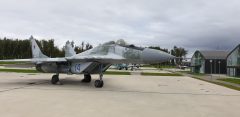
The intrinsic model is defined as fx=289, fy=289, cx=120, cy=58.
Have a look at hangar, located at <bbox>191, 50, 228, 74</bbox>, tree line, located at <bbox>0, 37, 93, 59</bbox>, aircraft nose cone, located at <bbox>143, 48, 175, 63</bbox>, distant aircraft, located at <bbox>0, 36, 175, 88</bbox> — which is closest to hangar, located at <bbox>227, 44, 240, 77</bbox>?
hangar, located at <bbox>191, 50, 228, 74</bbox>

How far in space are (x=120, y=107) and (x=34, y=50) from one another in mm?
14155

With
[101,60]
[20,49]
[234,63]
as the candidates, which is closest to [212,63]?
[234,63]

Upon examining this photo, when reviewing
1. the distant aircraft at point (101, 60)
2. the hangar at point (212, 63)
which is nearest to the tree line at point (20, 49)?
the hangar at point (212, 63)

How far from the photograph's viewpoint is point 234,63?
46562mm

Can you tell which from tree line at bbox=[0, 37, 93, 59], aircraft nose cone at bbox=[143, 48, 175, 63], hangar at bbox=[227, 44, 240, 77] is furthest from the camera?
tree line at bbox=[0, 37, 93, 59]

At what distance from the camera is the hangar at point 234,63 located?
4497 cm

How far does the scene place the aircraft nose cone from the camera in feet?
46.1

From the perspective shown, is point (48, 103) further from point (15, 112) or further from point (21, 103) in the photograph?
point (15, 112)

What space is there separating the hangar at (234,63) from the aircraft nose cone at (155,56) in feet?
112

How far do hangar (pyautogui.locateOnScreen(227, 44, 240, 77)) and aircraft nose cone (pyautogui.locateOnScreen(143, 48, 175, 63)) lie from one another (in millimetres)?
34227

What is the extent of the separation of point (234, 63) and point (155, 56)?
36.5 metres

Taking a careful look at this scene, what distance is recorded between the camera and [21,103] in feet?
31.7

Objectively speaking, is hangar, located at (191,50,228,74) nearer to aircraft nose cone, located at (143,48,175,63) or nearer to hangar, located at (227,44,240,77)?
hangar, located at (227,44,240,77)

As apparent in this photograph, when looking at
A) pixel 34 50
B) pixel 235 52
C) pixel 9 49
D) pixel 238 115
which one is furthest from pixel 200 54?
pixel 9 49
